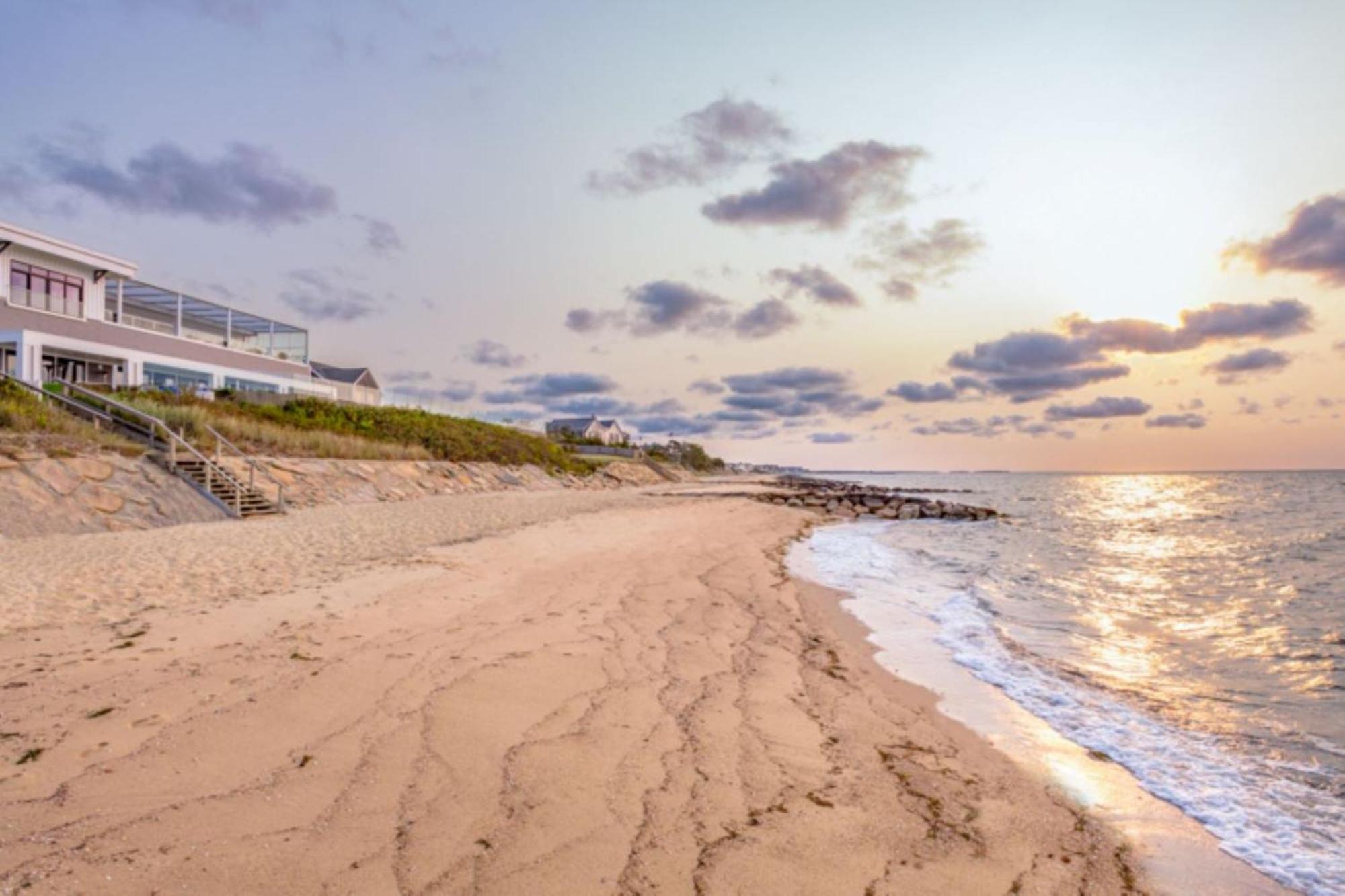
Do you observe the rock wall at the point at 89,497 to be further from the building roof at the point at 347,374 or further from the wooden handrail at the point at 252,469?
the building roof at the point at 347,374

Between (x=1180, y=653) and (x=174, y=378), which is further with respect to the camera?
(x=174, y=378)

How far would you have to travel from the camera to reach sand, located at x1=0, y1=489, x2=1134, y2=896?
333cm

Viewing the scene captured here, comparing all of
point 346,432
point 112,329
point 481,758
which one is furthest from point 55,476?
point 112,329

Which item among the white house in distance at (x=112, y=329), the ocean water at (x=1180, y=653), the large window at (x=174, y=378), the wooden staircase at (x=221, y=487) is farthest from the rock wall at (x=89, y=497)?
the large window at (x=174, y=378)

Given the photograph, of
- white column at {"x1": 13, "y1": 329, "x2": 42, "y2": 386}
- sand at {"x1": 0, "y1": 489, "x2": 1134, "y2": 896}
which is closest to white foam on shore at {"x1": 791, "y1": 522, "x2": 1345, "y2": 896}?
sand at {"x1": 0, "y1": 489, "x2": 1134, "y2": 896}

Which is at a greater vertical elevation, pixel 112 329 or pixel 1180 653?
pixel 112 329

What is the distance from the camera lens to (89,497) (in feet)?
54.5

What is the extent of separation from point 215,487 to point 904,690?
66.7 ft

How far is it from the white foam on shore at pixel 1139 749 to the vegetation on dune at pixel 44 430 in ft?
67.2

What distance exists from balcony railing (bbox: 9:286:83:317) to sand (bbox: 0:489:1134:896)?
103 feet

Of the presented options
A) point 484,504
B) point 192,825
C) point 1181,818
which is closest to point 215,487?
point 484,504

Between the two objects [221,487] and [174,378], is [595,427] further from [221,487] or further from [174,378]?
[221,487]

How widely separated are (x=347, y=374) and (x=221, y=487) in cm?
5148

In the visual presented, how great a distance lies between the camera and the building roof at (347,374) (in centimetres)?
6606
